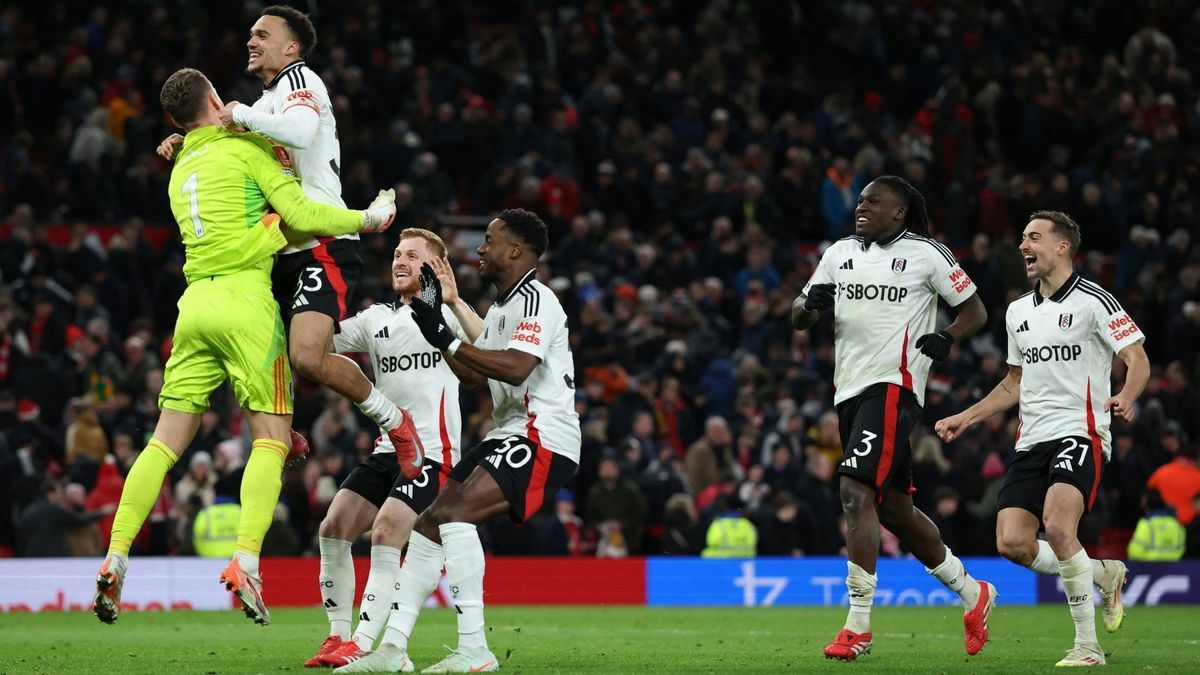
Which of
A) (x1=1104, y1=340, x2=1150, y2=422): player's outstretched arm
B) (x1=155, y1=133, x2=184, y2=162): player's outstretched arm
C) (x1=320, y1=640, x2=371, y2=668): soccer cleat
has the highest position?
(x1=155, y1=133, x2=184, y2=162): player's outstretched arm

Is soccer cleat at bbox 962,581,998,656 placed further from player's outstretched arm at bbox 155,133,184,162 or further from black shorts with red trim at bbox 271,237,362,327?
player's outstretched arm at bbox 155,133,184,162

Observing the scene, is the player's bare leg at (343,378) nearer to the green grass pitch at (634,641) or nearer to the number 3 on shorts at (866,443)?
the green grass pitch at (634,641)

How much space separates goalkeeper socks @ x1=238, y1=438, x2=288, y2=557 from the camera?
9.16 m

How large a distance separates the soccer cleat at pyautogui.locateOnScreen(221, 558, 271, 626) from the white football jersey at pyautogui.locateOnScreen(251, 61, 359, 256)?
6.51ft

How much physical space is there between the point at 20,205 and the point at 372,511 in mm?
12827

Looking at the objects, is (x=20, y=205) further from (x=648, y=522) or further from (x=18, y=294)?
(x=648, y=522)

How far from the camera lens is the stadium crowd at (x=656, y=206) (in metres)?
19.8

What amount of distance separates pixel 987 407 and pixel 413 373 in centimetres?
370

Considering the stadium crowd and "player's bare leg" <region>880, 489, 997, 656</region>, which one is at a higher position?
the stadium crowd

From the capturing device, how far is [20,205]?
21.7 m

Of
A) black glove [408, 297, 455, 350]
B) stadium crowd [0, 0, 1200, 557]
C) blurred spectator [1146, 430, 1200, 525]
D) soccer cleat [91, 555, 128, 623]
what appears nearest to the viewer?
soccer cleat [91, 555, 128, 623]

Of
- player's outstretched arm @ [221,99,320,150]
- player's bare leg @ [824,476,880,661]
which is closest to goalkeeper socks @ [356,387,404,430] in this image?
player's outstretched arm @ [221,99,320,150]

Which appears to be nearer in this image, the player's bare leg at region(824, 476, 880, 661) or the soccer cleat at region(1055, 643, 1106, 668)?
the soccer cleat at region(1055, 643, 1106, 668)

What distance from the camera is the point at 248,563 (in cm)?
893
